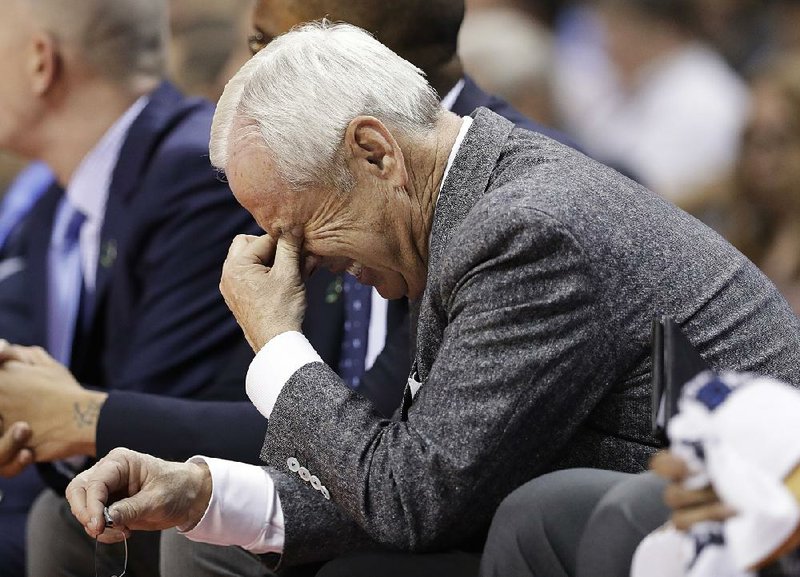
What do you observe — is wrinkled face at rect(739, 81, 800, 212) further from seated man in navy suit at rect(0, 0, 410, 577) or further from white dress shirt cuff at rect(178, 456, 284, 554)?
white dress shirt cuff at rect(178, 456, 284, 554)

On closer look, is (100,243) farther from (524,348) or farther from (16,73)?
(524,348)

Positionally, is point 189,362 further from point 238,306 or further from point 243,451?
point 238,306

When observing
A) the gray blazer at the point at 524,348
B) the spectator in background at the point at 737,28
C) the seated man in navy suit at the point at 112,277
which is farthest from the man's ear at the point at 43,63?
the spectator in background at the point at 737,28

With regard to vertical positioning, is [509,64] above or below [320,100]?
below

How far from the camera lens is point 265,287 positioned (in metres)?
2.18

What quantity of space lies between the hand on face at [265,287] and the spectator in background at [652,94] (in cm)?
287

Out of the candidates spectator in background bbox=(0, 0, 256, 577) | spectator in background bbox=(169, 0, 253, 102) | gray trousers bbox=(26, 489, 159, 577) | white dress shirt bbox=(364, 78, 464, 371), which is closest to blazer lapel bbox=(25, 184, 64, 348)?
spectator in background bbox=(0, 0, 256, 577)

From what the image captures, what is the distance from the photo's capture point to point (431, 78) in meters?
2.81

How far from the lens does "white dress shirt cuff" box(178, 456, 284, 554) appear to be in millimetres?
2170

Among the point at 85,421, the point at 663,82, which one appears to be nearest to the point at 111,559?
the point at 85,421

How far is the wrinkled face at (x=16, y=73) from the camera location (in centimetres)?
345

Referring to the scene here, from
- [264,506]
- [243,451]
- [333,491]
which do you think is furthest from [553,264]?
[243,451]

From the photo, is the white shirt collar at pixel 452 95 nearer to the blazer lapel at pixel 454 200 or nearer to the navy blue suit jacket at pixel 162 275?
the navy blue suit jacket at pixel 162 275

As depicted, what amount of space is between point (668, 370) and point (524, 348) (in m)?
0.25
